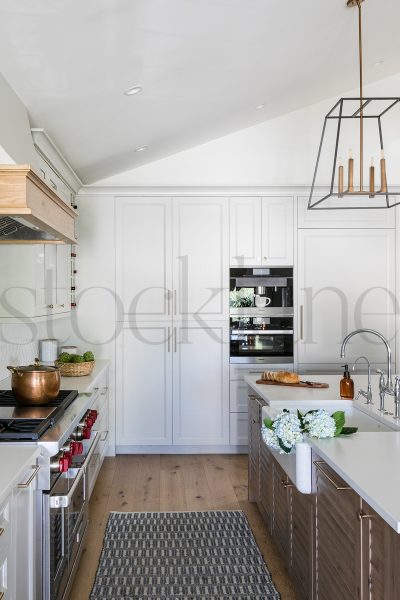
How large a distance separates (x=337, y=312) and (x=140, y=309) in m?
1.78

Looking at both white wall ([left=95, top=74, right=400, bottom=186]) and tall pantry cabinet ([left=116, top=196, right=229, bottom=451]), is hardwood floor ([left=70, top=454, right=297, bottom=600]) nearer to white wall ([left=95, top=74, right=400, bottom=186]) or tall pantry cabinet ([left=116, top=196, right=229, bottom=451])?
tall pantry cabinet ([left=116, top=196, right=229, bottom=451])

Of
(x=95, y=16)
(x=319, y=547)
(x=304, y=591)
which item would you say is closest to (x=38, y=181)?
(x=95, y=16)

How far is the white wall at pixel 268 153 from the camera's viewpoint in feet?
15.5

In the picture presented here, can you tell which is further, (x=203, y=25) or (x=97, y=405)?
(x=97, y=405)

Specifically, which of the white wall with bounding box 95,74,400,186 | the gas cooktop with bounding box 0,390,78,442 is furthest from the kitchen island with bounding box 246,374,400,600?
the white wall with bounding box 95,74,400,186

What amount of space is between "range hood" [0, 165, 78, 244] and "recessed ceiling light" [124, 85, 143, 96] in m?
0.81

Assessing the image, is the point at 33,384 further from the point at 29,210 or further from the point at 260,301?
the point at 260,301

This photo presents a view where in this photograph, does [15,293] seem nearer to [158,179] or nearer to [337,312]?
[158,179]

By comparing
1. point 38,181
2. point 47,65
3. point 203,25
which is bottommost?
point 38,181

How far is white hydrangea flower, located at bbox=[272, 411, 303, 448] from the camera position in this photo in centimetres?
210

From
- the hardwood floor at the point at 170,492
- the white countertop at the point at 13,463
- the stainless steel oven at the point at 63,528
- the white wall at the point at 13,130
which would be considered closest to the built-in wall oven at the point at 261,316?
the hardwood floor at the point at 170,492

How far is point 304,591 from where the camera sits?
2211mm

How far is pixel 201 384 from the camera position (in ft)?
15.4

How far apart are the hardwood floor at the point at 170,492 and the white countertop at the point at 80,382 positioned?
2.74 ft
